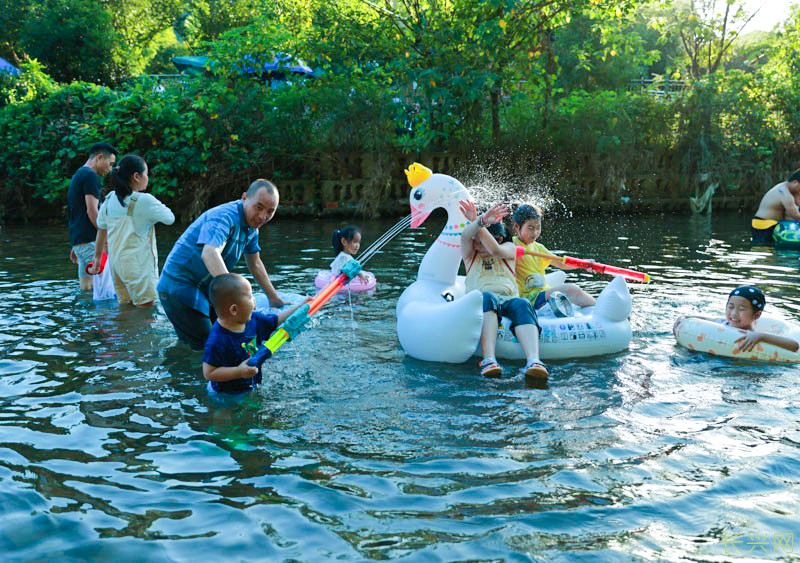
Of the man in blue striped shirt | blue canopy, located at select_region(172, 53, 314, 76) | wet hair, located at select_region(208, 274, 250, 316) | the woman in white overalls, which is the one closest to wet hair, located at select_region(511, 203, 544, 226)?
the man in blue striped shirt

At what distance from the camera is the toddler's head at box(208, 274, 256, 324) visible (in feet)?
17.2

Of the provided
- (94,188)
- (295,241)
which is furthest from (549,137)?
(94,188)

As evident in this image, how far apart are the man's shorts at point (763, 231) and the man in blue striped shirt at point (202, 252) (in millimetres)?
9742

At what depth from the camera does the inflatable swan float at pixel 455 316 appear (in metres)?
6.38

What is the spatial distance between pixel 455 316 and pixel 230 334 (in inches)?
74.4

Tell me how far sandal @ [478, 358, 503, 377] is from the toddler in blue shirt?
5.84ft

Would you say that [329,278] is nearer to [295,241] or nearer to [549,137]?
[295,241]

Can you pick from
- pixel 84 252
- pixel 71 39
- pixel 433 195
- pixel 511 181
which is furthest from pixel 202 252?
pixel 71 39

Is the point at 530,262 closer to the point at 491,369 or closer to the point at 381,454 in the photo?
the point at 491,369

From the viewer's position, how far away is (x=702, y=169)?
19672 millimetres

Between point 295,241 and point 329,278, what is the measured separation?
16.7ft

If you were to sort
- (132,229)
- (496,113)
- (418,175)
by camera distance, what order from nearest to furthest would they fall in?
(418,175)
(132,229)
(496,113)

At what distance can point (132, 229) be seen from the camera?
8391 millimetres

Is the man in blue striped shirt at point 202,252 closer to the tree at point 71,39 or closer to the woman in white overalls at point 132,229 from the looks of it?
the woman in white overalls at point 132,229
